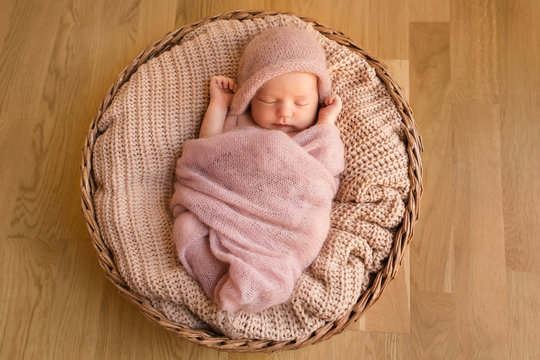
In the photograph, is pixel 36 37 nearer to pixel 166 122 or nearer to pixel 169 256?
pixel 166 122

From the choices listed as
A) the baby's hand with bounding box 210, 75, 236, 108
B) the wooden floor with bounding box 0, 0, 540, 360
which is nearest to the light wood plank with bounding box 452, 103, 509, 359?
the wooden floor with bounding box 0, 0, 540, 360

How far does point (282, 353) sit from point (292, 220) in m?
0.44

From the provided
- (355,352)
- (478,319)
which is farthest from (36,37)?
(478,319)

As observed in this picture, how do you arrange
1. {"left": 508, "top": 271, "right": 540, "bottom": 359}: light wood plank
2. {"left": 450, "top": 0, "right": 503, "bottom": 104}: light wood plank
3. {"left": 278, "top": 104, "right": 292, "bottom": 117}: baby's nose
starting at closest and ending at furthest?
{"left": 278, "top": 104, "right": 292, "bottom": 117}: baby's nose → {"left": 508, "top": 271, "right": 540, "bottom": 359}: light wood plank → {"left": 450, "top": 0, "right": 503, "bottom": 104}: light wood plank

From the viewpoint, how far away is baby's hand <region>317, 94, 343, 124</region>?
136 centimetres

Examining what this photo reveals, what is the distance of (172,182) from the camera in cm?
143

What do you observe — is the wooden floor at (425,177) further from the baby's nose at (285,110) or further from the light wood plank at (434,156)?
the baby's nose at (285,110)

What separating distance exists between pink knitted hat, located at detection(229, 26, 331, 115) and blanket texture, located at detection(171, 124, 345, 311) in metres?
0.12

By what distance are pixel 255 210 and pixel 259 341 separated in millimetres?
306

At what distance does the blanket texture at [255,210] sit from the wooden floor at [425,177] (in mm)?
349

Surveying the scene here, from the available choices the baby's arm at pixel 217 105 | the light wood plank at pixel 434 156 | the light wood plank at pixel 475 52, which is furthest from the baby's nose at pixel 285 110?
the light wood plank at pixel 475 52

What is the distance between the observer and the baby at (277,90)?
1300mm

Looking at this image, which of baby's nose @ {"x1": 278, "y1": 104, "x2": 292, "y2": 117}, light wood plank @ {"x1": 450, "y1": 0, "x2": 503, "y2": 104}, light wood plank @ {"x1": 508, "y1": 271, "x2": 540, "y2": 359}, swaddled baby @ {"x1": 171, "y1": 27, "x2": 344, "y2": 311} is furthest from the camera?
light wood plank @ {"x1": 450, "y1": 0, "x2": 503, "y2": 104}

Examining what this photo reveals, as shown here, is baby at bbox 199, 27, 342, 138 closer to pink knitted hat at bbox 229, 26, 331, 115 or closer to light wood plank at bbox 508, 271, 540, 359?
pink knitted hat at bbox 229, 26, 331, 115
